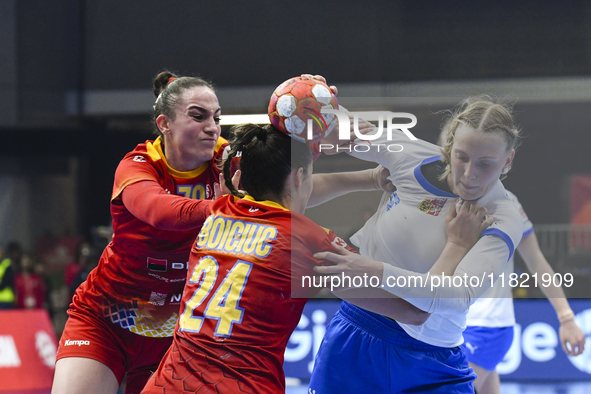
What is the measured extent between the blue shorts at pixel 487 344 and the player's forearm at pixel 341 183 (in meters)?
1.50

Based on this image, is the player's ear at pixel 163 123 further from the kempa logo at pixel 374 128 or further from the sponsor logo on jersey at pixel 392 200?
the sponsor logo on jersey at pixel 392 200

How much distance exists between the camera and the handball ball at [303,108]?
2.17 meters

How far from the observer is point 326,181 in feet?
8.71

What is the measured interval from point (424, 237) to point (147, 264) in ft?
Answer: 3.95

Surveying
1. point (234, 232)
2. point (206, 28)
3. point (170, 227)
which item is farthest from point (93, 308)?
point (206, 28)

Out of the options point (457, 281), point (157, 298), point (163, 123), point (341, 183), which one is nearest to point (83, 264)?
point (157, 298)

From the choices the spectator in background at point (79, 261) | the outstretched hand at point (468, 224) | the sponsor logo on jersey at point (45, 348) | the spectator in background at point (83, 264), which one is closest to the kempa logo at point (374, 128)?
the outstretched hand at point (468, 224)

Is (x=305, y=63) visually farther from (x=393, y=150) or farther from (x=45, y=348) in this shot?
(x=393, y=150)

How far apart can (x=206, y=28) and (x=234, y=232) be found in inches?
335

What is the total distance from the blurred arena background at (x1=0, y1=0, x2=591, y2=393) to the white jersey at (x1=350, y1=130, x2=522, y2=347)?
6.15m

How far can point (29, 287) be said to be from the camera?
7699 millimetres

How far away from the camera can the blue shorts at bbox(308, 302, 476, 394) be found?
2.21m

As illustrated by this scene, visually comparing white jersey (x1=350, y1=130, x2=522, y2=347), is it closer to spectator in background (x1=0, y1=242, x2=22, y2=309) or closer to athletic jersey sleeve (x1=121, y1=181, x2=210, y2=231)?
athletic jersey sleeve (x1=121, y1=181, x2=210, y2=231)

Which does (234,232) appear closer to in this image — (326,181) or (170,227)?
(170,227)
